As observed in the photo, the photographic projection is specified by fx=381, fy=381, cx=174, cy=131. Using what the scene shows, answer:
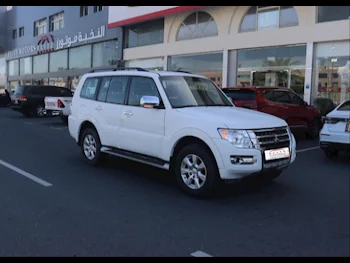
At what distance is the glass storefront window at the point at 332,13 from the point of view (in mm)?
14711

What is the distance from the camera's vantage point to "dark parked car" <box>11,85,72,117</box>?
61.7ft

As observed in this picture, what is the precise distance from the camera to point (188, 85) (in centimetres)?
656

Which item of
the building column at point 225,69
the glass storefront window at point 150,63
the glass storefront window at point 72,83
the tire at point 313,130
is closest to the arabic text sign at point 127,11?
the glass storefront window at point 150,63

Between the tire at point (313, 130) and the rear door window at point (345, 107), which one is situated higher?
the rear door window at point (345, 107)

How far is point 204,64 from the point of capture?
67.4 feet

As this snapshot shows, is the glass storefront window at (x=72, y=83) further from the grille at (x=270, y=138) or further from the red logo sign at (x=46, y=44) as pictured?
the grille at (x=270, y=138)

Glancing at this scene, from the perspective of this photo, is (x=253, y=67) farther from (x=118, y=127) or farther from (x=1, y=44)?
(x=1, y=44)

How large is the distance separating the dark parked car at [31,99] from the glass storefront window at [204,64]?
7.10 m

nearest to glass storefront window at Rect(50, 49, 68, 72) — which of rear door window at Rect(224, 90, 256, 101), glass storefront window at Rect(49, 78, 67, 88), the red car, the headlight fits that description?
glass storefront window at Rect(49, 78, 67, 88)

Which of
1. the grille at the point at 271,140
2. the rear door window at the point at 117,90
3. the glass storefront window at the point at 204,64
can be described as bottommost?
the grille at the point at 271,140

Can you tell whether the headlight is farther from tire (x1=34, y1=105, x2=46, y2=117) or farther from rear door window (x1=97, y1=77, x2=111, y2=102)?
tire (x1=34, y1=105, x2=46, y2=117)

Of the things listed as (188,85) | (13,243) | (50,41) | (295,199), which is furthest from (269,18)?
(50,41)

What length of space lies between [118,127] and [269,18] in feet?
42.4

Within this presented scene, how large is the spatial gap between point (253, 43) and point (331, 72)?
3.92 metres
